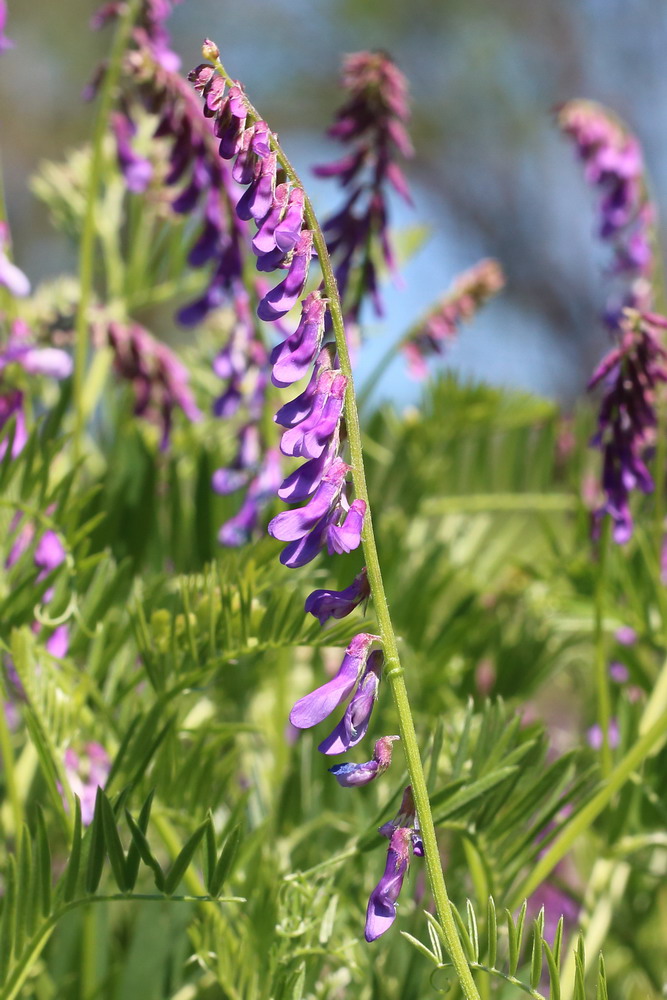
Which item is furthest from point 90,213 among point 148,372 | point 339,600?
point 339,600

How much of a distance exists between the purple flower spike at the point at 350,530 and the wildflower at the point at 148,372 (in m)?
0.53

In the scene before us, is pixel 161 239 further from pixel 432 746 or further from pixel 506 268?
pixel 506 268

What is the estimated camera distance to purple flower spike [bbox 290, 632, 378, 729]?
40 centimetres

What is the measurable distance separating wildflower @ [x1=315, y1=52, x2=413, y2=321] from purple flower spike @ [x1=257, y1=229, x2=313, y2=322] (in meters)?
0.45

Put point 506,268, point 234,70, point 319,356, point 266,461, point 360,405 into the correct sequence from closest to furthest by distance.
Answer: point 319,356 → point 266,461 → point 360,405 → point 506,268 → point 234,70

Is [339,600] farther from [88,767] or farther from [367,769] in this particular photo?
[88,767]

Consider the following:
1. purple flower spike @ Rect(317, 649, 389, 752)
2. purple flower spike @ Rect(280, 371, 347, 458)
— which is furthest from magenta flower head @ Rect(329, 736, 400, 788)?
purple flower spike @ Rect(280, 371, 347, 458)

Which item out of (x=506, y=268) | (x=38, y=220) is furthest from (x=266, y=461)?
(x=38, y=220)

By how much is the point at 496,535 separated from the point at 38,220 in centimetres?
545

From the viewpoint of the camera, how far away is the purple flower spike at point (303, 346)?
42 centimetres

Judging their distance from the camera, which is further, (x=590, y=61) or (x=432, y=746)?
(x=590, y=61)

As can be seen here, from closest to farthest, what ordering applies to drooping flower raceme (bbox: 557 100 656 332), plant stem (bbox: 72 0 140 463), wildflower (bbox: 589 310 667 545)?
1. wildflower (bbox: 589 310 667 545)
2. plant stem (bbox: 72 0 140 463)
3. drooping flower raceme (bbox: 557 100 656 332)

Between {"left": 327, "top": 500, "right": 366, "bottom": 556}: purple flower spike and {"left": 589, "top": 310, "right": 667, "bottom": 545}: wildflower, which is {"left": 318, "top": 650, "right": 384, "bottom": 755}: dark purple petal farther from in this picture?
{"left": 589, "top": 310, "right": 667, "bottom": 545}: wildflower

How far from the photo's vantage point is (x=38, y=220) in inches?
242
